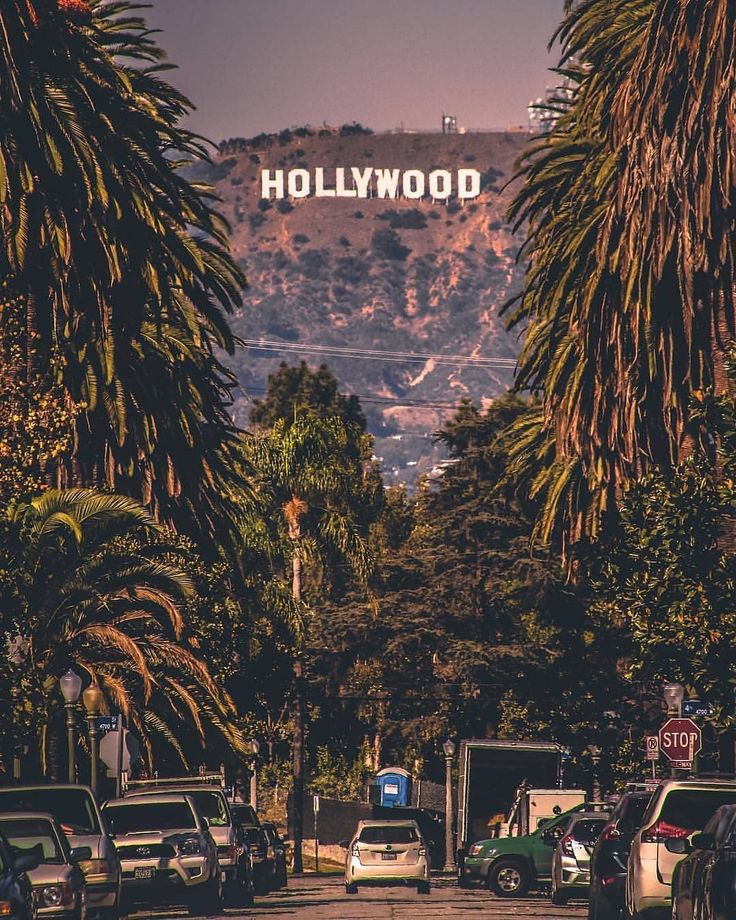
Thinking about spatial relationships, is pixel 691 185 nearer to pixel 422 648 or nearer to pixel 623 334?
pixel 623 334

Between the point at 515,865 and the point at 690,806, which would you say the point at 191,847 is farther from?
the point at 515,865

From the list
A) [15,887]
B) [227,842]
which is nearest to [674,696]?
[227,842]

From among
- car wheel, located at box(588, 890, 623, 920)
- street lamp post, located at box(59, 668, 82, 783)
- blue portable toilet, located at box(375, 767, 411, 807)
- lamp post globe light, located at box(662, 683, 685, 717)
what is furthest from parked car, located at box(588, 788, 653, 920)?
blue portable toilet, located at box(375, 767, 411, 807)

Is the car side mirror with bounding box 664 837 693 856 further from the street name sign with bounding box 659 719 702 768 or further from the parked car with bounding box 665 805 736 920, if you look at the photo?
the street name sign with bounding box 659 719 702 768

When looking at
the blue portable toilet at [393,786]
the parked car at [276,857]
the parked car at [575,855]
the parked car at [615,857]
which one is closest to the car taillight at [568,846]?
the parked car at [575,855]

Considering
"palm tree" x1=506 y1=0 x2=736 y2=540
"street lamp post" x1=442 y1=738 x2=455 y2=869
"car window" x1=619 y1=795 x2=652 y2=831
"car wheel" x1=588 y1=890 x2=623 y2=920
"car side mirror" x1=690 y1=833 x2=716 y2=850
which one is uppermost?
"palm tree" x1=506 y1=0 x2=736 y2=540

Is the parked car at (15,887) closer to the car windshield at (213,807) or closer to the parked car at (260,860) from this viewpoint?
the car windshield at (213,807)
